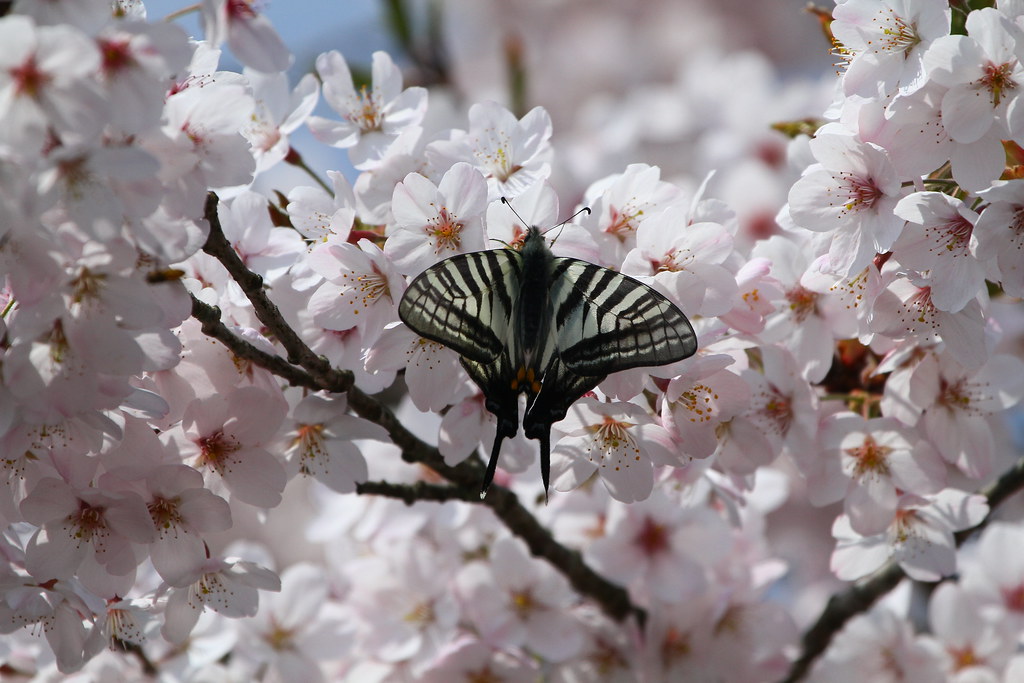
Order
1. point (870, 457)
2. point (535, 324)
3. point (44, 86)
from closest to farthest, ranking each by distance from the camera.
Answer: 1. point (44, 86)
2. point (535, 324)
3. point (870, 457)

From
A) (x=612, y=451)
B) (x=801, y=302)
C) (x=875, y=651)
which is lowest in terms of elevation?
(x=875, y=651)

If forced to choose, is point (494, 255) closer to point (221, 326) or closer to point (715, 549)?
point (221, 326)

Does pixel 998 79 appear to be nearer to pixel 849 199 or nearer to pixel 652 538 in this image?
pixel 849 199

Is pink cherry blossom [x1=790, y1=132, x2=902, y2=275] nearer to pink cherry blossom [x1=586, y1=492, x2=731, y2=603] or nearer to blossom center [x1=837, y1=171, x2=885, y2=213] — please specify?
blossom center [x1=837, y1=171, x2=885, y2=213]

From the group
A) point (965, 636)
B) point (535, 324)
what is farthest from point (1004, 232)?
point (965, 636)

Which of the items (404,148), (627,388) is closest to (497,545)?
(627,388)

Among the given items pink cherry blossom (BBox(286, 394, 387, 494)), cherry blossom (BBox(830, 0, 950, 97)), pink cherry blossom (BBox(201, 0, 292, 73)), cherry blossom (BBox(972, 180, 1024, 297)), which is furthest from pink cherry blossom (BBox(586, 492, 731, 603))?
pink cherry blossom (BBox(201, 0, 292, 73))

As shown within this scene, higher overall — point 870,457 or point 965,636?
point 870,457

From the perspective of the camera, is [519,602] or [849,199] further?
[519,602]
